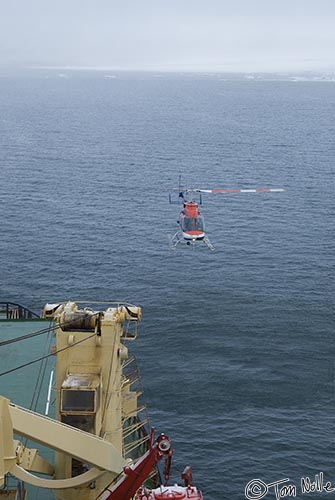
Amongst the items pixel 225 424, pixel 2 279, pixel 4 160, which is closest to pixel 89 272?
pixel 2 279

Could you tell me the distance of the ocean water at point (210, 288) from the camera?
165 ft

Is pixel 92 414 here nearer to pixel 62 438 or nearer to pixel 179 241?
pixel 62 438

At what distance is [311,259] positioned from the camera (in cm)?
8975

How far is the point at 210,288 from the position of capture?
79125 millimetres

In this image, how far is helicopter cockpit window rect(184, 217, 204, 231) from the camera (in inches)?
3361

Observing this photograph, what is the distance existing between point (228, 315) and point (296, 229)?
34.9m

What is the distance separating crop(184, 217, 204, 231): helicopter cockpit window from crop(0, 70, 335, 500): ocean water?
4.59m

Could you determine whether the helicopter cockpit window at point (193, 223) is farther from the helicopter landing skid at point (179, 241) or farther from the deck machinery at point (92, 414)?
the deck machinery at point (92, 414)

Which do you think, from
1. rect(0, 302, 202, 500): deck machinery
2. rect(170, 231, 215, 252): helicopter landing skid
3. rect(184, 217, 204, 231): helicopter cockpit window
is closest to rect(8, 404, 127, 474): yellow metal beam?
rect(0, 302, 202, 500): deck machinery

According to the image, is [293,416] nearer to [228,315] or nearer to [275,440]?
[275,440]

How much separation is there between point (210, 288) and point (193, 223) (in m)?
10.3

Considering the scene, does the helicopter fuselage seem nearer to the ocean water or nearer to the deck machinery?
the ocean water

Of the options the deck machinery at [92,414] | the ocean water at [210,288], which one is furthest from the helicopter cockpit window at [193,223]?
the deck machinery at [92,414]

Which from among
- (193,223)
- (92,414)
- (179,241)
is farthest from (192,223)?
(92,414)
